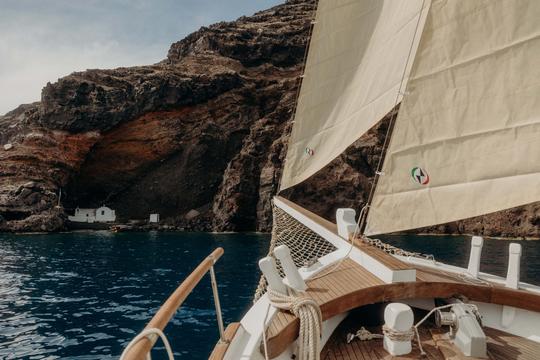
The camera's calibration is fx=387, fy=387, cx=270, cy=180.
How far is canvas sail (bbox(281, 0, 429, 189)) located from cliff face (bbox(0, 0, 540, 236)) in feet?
135

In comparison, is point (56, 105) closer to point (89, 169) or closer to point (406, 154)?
point (89, 169)

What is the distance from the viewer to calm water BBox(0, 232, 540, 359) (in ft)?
35.5

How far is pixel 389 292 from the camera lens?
4320 mm

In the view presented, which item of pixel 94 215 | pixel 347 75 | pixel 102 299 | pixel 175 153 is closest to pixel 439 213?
pixel 347 75

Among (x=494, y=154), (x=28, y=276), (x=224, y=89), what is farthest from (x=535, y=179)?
(x=224, y=89)

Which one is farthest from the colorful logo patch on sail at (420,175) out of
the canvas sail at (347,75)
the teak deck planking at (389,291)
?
the canvas sail at (347,75)

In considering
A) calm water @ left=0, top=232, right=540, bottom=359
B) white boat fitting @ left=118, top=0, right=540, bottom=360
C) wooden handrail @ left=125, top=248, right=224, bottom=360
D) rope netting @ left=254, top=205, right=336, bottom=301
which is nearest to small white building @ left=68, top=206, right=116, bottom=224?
calm water @ left=0, top=232, right=540, bottom=359

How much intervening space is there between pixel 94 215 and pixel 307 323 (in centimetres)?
6095

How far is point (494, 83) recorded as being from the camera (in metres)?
4.34

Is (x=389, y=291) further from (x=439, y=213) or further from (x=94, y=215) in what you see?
(x=94, y=215)

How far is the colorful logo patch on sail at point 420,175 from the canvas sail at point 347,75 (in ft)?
6.62

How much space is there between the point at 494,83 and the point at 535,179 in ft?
3.76

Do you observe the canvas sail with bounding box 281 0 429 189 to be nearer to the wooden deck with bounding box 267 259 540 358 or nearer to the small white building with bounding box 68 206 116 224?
the wooden deck with bounding box 267 259 540 358

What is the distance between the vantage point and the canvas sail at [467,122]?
13.6 feet
